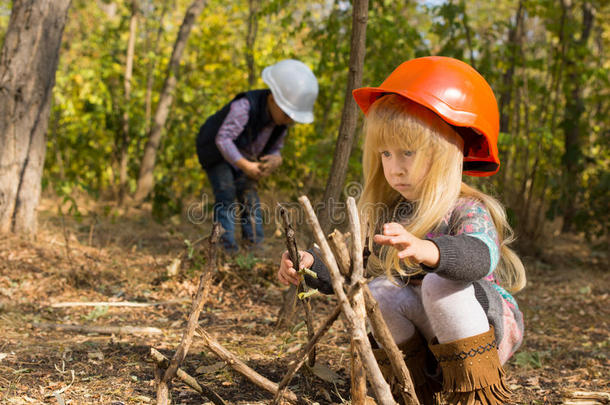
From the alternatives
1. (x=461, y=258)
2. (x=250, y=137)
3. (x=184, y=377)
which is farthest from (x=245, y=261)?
(x=461, y=258)

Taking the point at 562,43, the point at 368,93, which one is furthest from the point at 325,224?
the point at 562,43

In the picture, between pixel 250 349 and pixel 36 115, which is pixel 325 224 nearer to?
pixel 250 349

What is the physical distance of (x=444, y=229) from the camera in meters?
1.69

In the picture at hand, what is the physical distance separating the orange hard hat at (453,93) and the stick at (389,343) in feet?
1.91

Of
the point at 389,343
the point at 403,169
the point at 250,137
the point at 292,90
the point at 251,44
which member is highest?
the point at 251,44

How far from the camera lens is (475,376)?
1559mm

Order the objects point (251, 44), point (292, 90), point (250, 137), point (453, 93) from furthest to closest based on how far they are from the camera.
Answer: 1. point (251, 44)
2. point (250, 137)
3. point (292, 90)
4. point (453, 93)

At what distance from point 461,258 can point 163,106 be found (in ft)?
17.2

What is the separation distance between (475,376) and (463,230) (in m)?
0.41

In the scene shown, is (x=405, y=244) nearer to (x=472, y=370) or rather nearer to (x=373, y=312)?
(x=373, y=312)

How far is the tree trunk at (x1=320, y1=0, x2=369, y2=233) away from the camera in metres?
2.39

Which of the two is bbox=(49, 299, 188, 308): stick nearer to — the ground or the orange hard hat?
the ground

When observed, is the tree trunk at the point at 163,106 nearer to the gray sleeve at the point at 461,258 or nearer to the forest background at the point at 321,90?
the forest background at the point at 321,90

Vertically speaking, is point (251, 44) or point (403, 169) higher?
point (251, 44)
